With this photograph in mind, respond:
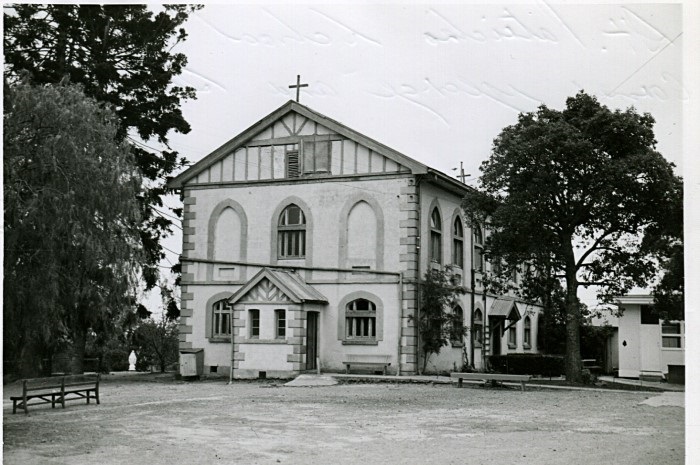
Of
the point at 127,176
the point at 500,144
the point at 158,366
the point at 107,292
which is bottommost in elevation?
the point at 158,366

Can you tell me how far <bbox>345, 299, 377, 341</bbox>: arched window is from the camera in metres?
31.0

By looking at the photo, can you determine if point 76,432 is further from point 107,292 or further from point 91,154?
point 91,154

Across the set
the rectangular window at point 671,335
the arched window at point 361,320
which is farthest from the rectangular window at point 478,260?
the rectangular window at point 671,335

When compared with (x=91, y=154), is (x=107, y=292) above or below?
below

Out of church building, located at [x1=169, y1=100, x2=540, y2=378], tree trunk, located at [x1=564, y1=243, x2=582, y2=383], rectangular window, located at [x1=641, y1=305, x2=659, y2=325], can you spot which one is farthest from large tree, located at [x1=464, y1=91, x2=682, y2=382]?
rectangular window, located at [x1=641, y1=305, x2=659, y2=325]

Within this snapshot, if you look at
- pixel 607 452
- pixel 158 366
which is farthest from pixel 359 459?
pixel 158 366

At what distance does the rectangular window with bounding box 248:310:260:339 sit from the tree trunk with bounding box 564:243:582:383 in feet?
34.9

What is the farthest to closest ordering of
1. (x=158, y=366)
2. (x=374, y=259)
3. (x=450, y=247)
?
(x=158, y=366) → (x=450, y=247) → (x=374, y=259)

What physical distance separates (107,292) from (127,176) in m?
2.99

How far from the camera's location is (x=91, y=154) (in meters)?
17.2

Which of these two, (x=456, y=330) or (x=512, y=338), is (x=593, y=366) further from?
(x=456, y=330)

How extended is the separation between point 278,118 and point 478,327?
12.3m

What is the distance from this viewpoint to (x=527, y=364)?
3638cm

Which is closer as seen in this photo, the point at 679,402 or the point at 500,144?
the point at 679,402
